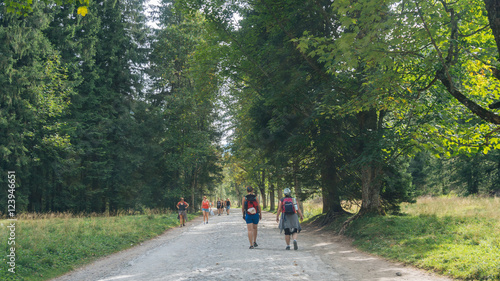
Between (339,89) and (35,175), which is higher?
(339,89)

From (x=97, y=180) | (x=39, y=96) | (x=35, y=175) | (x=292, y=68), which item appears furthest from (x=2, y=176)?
(x=292, y=68)

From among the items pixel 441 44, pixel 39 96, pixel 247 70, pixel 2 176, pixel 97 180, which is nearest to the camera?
pixel 441 44

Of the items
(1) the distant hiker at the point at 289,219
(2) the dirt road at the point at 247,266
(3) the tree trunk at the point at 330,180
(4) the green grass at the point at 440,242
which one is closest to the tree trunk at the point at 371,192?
(4) the green grass at the point at 440,242

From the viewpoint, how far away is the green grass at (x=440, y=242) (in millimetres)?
6582

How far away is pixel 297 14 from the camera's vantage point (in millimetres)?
13602

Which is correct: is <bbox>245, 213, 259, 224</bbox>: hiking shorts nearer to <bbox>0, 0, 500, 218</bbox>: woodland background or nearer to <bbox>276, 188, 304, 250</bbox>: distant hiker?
<bbox>276, 188, 304, 250</bbox>: distant hiker

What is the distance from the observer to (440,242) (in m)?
9.02

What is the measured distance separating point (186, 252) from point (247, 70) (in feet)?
29.1

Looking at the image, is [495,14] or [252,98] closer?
[495,14]

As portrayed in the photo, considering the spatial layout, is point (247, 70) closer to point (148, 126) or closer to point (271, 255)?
point (271, 255)

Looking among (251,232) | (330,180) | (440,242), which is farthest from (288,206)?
(330,180)

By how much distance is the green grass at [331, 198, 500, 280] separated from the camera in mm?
6582

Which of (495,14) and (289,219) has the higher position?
(495,14)

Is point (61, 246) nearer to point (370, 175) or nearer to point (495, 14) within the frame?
point (495, 14)
